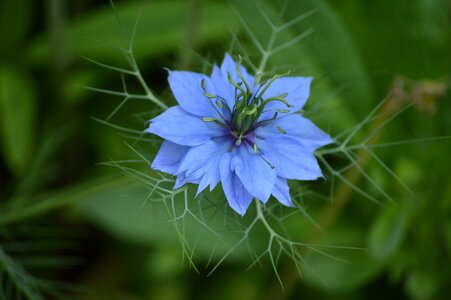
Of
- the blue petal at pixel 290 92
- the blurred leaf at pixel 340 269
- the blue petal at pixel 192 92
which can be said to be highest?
the blue petal at pixel 192 92

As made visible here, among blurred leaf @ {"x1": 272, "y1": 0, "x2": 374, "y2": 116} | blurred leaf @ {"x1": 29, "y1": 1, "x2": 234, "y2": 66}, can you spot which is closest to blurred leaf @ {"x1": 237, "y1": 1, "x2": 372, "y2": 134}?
blurred leaf @ {"x1": 272, "y1": 0, "x2": 374, "y2": 116}

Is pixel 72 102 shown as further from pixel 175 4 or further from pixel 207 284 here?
pixel 207 284

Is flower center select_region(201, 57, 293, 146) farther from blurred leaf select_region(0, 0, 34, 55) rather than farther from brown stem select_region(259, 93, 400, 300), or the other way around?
blurred leaf select_region(0, 0, 34, 55)

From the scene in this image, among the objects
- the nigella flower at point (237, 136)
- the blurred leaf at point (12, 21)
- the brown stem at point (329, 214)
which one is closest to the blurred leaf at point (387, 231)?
the brown stem at point (329, 214)

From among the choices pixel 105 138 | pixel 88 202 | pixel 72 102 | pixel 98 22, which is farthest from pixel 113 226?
pixel 98 22

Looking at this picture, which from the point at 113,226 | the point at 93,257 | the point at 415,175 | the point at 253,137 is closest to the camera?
the point at 253,137

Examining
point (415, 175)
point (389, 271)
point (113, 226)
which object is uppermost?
point (113, 226)

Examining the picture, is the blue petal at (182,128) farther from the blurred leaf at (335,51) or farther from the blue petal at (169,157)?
the blurred leaf at (335,51)
